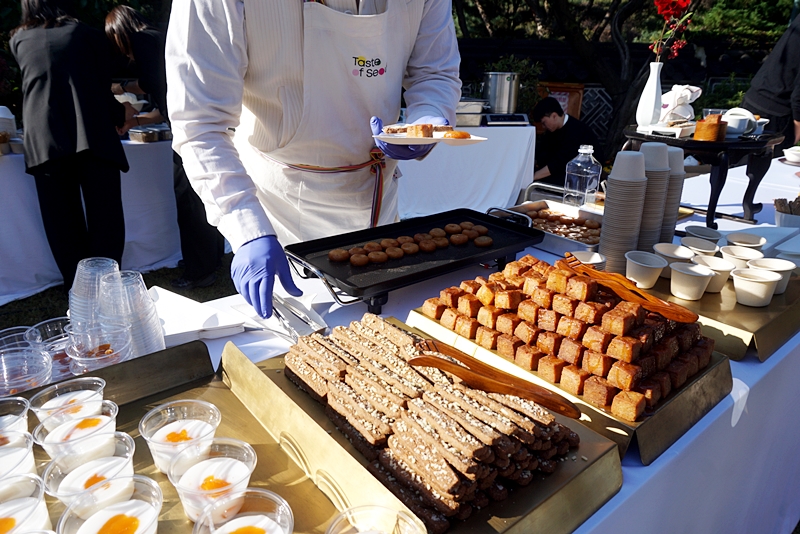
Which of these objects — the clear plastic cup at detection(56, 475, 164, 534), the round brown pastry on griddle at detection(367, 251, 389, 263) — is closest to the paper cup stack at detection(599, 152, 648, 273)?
the round brown pastry on griddle at detection(367, 251, 389, 263)

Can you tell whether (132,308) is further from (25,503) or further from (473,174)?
(473,174)

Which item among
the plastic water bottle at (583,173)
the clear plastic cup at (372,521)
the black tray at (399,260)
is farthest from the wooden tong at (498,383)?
the plastic water bottle at (583,173)

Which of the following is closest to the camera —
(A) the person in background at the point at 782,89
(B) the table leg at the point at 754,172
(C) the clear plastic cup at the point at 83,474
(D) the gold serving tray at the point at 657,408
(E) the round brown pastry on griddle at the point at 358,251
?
(C) the clear plastic cup at the point at 83,474

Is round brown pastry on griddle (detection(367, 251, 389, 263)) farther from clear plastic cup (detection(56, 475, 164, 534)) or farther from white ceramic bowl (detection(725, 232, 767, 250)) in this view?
white ceramic bowl (detection(725, 232, 767, 250))

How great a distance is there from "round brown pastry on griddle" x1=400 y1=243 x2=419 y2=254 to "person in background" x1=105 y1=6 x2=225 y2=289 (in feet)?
9.73

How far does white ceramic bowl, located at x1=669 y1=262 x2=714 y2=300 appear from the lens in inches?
71.4

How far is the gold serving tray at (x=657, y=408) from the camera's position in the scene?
3.91ft

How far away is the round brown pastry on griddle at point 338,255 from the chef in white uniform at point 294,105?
270mm

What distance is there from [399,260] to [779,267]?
4.57 ft

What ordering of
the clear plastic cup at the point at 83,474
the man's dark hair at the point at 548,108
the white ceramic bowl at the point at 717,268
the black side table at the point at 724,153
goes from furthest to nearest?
1. the man's dark hair at the point at 548,108
2. the black side table at the point at 724,153
3. the white ceramic bowl at the point at 717,268
4. the clear plastic cup at the point at 83,474

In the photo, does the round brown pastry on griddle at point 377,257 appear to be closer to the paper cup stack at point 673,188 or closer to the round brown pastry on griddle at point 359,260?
the round brown pastry on griddle at point 359,260

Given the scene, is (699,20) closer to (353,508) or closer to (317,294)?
(317,294)

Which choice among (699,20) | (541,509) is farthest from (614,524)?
(699,20)

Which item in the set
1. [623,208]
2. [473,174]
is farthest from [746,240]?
[473,174]
